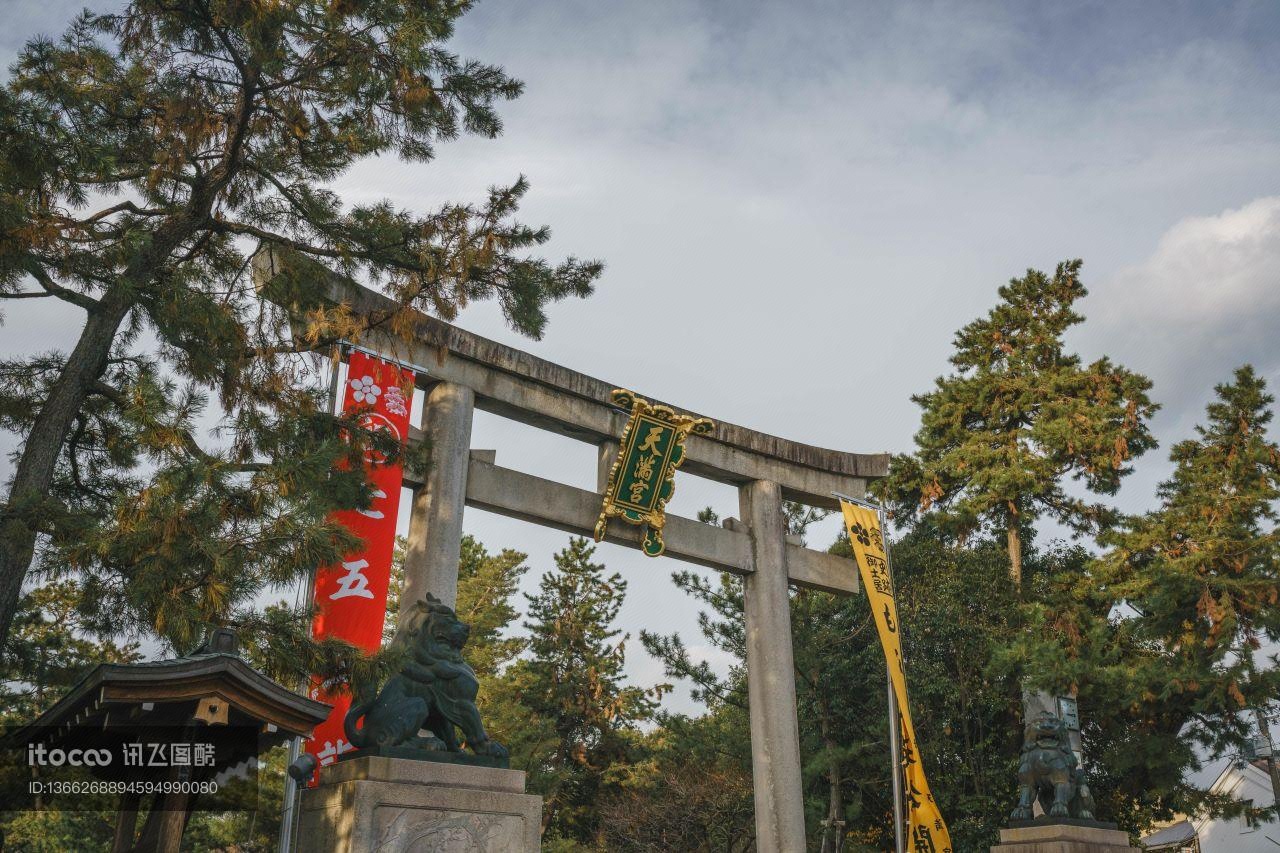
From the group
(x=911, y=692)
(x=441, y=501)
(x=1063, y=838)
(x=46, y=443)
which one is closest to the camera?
(x=46, y=443)

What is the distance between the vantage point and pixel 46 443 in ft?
21.2

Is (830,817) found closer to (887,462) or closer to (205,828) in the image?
(887,462)

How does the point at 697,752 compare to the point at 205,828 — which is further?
the point at 697,752

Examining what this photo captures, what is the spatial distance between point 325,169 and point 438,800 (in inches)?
184

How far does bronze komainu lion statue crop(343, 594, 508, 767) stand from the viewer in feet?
18.6

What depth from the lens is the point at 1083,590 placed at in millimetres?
13523

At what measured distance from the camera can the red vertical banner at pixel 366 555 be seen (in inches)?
313

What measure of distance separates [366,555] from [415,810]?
11.7 feet

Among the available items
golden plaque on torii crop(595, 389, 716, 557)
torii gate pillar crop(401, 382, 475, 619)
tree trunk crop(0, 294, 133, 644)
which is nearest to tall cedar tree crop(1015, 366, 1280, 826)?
golden plaque on torii crop(595, 389, 716, 557)

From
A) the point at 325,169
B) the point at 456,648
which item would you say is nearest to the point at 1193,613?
the point at 456,648

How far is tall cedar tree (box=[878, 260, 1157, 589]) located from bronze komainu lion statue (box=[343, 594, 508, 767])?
37.0 feet

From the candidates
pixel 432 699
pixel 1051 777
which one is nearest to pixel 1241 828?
pixel 1051 777

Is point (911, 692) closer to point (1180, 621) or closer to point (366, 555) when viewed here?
point (1180, 621)

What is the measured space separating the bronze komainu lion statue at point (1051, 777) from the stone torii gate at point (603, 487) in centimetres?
288
